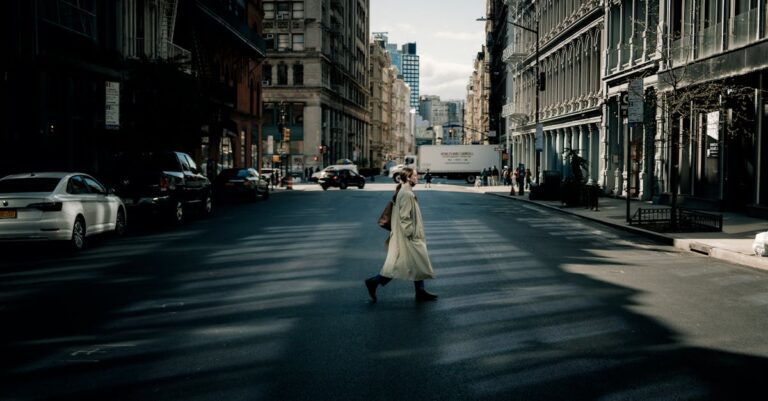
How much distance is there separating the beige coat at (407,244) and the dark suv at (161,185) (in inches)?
537

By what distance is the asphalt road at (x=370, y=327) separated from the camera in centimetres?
622

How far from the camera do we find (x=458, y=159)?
278 ft

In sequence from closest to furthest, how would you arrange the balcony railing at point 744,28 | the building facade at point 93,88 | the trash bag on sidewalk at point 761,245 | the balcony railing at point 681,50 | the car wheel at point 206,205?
the trash bag on sidewalk at point 761,245 < the balcony railing at point 744,28 < the building facade at point 93,88 < the car wheel at point 206,205 < the balcony railing at point 681,50

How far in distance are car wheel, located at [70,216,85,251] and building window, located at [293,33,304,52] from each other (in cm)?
8159

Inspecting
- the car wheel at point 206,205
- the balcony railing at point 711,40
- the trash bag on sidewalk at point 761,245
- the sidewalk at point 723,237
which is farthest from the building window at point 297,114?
the trash bag on sidewalk at point 761,245

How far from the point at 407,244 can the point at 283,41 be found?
89.6 m

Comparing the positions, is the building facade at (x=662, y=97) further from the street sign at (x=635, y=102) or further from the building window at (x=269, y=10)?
the building window at (x=269, y=10)

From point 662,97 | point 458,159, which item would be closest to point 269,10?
point 458,159

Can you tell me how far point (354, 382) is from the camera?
6.28 meters

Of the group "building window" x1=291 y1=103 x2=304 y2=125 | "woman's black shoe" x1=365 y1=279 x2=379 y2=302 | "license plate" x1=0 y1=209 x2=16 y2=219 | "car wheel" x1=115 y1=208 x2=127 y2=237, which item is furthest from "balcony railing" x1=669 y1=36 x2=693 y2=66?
"building window" x1=291 y1=103 x2=304 y2=125

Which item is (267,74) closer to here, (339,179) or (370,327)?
(339,179)

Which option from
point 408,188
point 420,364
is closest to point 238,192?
point 408,188

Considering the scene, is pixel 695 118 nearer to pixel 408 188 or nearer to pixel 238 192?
pixel 238 192

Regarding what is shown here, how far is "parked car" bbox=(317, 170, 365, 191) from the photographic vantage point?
57469mm
